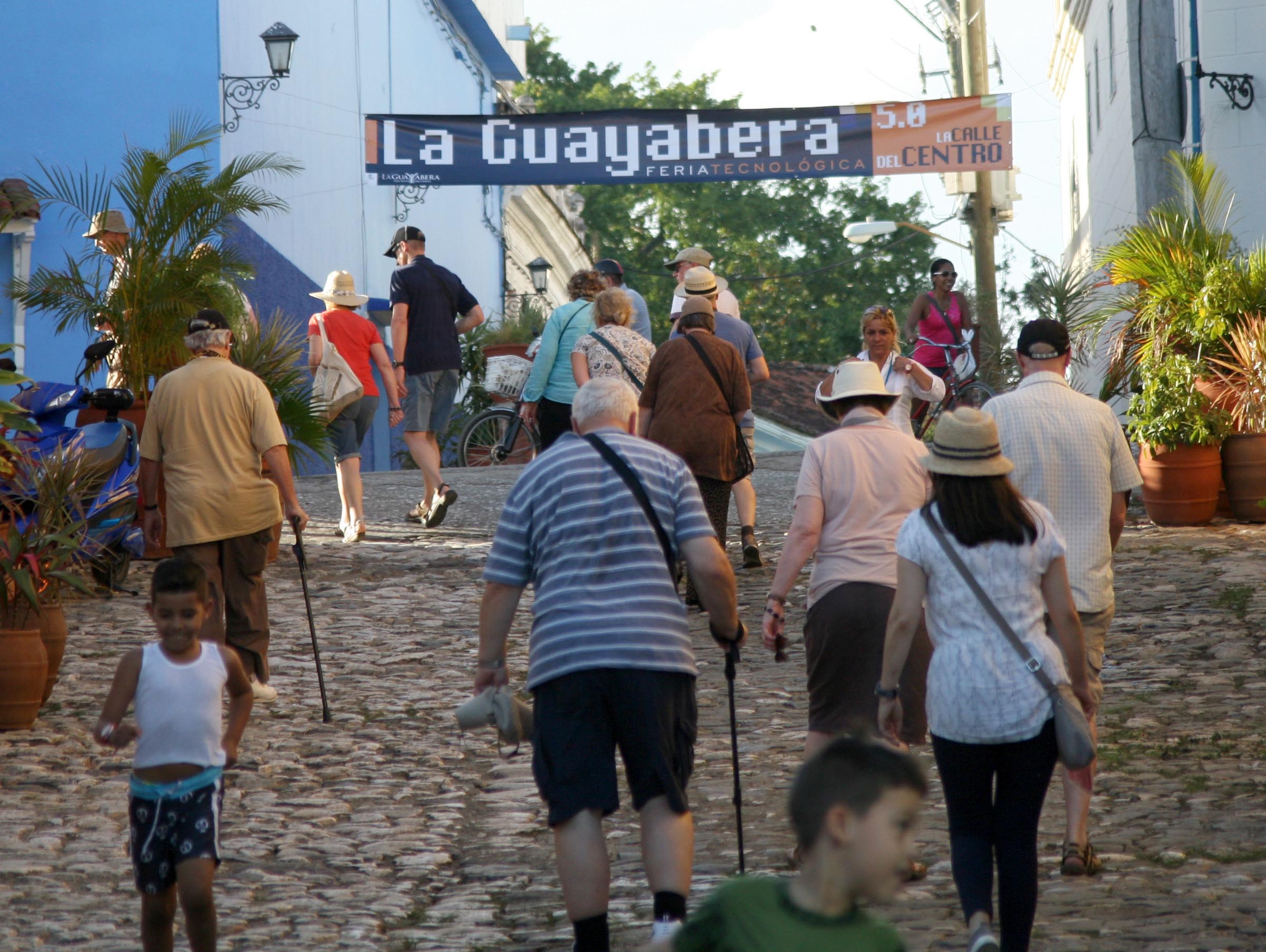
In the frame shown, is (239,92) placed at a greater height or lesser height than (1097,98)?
lesser

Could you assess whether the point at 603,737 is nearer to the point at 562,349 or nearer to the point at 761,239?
the point at 562,349

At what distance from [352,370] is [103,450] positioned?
2348 millimetres

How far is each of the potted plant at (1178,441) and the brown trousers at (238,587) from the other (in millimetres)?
6776

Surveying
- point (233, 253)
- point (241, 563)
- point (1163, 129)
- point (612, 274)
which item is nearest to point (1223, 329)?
point (1163, 129)

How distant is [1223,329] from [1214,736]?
6.02m

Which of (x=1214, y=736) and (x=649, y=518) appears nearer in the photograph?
(x=649, y=518)

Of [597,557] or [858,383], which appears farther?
[858,383]

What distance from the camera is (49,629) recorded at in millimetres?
7359

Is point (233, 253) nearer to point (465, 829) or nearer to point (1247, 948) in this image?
point (465, 829)

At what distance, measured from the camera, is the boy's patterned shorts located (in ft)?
13.9

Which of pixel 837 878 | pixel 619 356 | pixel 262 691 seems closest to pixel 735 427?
pixel 619 356

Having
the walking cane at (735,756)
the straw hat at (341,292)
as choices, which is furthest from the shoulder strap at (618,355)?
the walking cane at (735,756)

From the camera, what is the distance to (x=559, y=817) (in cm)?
446

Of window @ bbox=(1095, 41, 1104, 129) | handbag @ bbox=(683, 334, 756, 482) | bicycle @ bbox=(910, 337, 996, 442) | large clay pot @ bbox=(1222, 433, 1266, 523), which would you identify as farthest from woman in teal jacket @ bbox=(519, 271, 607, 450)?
window @ bbox=(1095, 41, 1104, 129)
